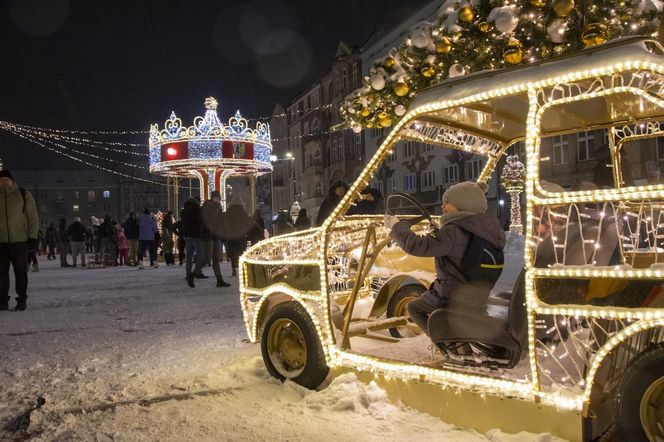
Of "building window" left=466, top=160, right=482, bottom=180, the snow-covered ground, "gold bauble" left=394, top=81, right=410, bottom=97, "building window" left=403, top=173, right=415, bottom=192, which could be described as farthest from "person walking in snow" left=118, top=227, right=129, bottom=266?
"building window" left=403, top=173, right=415, bottom=192

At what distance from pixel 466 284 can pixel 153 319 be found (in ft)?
18.3

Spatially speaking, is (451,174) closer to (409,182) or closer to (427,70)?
(409,182)

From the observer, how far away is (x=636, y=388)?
2.69 meters

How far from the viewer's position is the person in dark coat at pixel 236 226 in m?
13.0

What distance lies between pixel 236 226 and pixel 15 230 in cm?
502

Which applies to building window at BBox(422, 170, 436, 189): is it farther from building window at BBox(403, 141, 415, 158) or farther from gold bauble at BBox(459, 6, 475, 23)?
gold bauble at BBox(459, 6, 475, 23)

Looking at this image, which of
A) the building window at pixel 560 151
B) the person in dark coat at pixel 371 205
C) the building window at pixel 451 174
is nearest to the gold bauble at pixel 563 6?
the person in dark coat at pixel 371 205

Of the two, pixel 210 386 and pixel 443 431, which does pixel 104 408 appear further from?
pixel 443 431

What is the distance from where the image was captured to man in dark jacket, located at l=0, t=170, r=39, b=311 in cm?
877

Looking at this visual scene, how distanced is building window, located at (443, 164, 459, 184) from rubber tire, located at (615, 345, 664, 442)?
3453 centimetres

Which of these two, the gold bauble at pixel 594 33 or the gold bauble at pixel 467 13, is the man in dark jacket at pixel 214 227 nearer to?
the gold bauble at pixel 467 13

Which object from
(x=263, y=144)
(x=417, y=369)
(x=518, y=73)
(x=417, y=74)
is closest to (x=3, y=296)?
(x=417, y=74)

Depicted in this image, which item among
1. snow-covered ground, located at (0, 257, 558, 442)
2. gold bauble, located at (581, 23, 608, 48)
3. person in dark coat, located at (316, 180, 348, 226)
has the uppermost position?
gold bauble, located at (581, 23, 608, 48)

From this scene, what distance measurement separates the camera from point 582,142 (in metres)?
29.5
